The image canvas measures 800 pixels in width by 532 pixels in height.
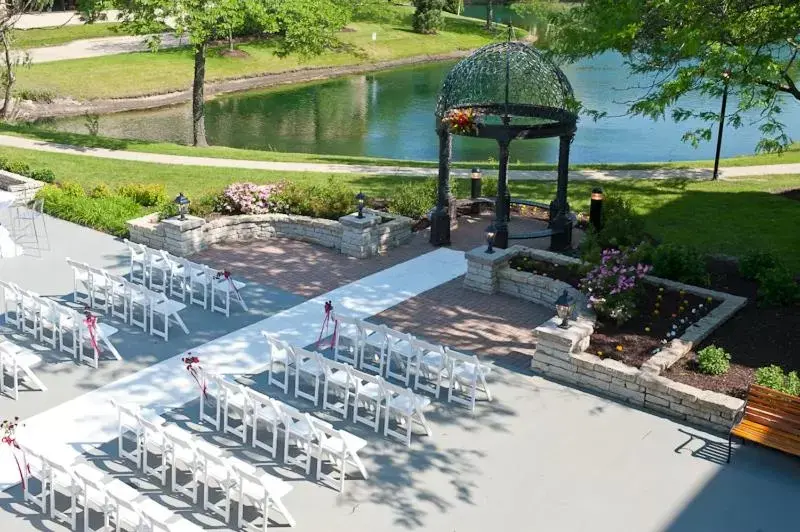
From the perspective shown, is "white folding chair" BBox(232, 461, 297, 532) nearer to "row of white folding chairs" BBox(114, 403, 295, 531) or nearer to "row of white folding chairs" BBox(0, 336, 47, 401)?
"row of white folding chairs" BBox(114, 403, 295, 531)

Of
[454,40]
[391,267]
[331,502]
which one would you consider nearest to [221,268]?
[391,267]

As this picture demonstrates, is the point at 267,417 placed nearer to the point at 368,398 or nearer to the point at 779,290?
the point at 368,398

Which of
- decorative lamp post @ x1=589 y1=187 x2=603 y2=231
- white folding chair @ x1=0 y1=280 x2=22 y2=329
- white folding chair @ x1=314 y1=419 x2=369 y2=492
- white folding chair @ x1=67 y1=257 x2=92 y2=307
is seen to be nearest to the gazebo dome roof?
decorative lamp post @ x1=589 y1=187 x2=603 y2=231

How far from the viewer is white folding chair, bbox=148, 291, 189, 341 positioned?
1223 centimetres

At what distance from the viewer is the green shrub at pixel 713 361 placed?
35.1 ft

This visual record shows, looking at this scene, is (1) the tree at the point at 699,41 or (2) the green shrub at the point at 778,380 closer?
(2) the green shrub at the point at 778,380

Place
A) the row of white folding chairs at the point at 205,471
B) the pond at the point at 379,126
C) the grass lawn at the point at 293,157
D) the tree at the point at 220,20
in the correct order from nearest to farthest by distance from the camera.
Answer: the row of white folding chairs at the point at 205,471 → the tree at the point at 220,20 → the grass lawn at the point at 293,157 → the pond at the point at 379,126

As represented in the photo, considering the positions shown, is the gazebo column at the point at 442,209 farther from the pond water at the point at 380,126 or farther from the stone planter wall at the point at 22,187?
the pond water at the point at 380,126

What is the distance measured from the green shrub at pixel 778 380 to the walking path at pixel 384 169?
13.1m

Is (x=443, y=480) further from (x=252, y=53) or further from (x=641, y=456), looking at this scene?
(x=252, y=53)

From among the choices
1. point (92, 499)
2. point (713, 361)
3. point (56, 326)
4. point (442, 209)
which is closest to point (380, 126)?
point (442, 209)

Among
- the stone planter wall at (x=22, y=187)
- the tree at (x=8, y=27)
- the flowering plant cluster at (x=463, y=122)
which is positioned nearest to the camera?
the flowering plant cluster at (x=463, y=122)

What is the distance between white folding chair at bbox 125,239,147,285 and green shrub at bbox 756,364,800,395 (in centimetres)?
925

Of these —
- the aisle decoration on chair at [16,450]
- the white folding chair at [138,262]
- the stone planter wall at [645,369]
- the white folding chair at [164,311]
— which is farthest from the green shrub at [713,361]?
the white folding chair at [138,262]
